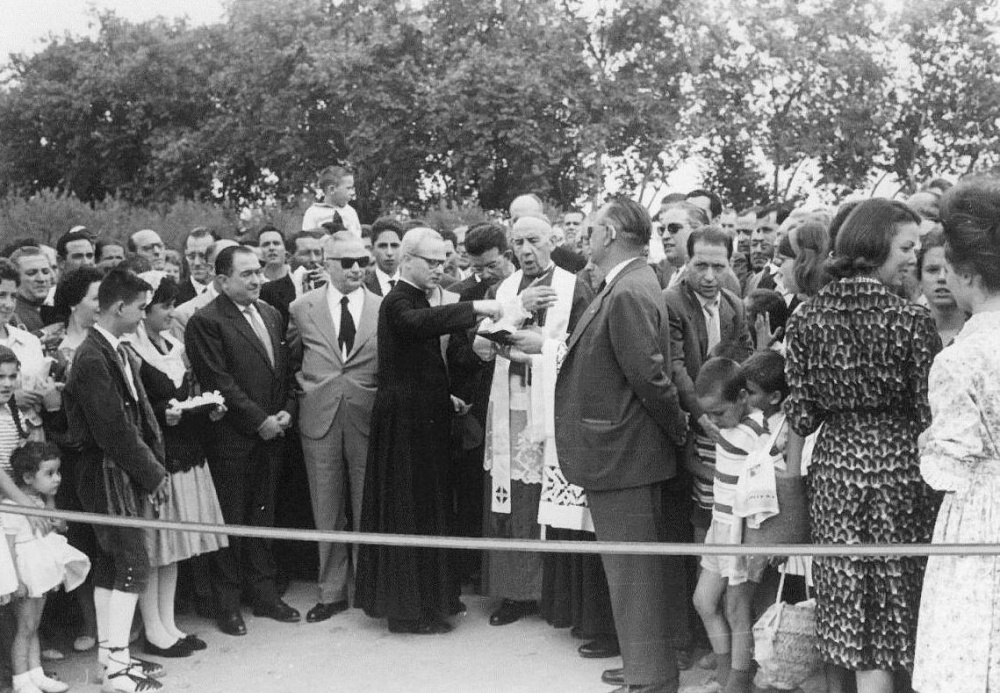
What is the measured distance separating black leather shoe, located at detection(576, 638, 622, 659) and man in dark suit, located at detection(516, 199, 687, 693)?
55 centimetres

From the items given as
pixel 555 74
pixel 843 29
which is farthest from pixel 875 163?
pixel 555 74

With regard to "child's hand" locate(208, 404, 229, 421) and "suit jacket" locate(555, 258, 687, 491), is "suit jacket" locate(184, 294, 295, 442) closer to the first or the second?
"child's hand" locate(208, 404, 229, 421)

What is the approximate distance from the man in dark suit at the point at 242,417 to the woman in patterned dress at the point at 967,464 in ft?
11.6

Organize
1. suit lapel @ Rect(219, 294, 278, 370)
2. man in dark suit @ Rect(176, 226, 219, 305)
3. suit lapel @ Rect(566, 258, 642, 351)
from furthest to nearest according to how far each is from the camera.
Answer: man in dark suit @ Rect(176, 226, 219, 305) → suit lapel @ Rect(219, 294, 278, 370) → suit lapel @ Rect(566, 258, 642, 351)

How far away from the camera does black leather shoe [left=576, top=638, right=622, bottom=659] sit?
560cm

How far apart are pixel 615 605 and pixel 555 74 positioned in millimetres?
26895

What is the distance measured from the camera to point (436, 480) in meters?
6.12

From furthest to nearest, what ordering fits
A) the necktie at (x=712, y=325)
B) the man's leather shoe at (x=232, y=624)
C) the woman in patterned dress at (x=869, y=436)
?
1. the man's leather shoe at (x=232, y=624)
2. the necktie at (x=712, y=325)
3. the woman in patterned dress at (x=869, y=436)

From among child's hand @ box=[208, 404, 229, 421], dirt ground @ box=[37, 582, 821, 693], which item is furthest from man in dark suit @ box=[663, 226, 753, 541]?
child's hand @ box=[208, 404, 229, 421]

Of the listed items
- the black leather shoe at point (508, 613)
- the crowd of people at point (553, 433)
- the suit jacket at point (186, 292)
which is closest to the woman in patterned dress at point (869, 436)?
the crowd of people at point (553, 433)

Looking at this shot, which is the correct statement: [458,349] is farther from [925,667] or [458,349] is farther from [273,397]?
[925,667]

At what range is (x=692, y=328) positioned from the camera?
546 centimetres

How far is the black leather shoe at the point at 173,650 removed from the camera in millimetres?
5770

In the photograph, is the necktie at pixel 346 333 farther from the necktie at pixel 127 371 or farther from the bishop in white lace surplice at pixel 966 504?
the bishop in white lace surplice at pixel 966 504
